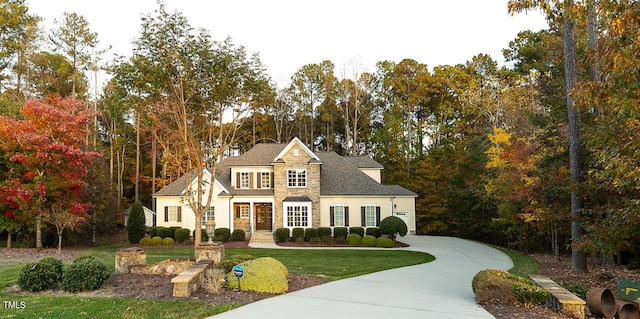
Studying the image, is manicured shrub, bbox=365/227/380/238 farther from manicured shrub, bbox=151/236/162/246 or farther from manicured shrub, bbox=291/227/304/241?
manicured shrub, bbox=151/236/162/246

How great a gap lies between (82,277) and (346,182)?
20967 millimetres

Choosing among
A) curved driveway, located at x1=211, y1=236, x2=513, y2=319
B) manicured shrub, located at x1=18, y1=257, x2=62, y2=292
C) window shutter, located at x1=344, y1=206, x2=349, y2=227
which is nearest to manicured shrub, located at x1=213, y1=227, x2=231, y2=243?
window shutter, located at x1=344, y1=206, x2=349, y2=227

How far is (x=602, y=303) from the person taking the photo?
7.38m

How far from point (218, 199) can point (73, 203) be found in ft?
29.5

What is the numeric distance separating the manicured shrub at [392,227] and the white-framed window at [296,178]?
5647mm

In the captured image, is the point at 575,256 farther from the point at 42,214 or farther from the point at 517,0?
the point at 42,214

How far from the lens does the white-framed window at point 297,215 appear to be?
27109 millimetres

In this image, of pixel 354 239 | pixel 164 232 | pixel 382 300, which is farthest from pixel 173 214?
pixel 382 300

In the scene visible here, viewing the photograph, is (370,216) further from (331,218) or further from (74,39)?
(74,39)

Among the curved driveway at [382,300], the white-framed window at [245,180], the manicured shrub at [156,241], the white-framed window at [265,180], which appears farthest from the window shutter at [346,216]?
the curved driveway at [382,300]

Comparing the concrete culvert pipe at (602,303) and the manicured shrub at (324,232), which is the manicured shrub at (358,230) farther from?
the concrete culvert pipe at (602,303)

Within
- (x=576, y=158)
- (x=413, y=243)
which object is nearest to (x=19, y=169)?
(x=413, y=243)

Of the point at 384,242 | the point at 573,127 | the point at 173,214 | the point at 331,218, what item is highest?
the point at 573,127

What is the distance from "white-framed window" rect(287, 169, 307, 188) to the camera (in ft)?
91.0
